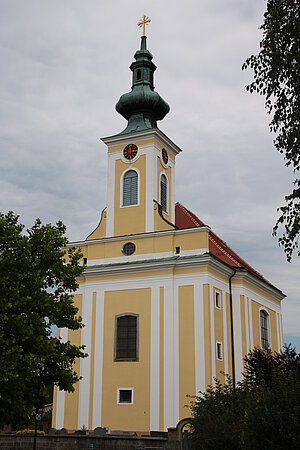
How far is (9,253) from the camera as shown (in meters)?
18.6

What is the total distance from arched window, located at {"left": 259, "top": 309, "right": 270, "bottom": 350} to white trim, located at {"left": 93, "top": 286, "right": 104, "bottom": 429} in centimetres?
986

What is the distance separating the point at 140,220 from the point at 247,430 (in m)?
18.0

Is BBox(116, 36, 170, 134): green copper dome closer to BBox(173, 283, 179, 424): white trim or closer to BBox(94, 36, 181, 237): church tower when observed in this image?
BBox(94, 36, 181, 237): church tower

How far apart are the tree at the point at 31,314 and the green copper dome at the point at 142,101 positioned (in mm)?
13976

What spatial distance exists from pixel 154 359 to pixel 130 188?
31.6 feet

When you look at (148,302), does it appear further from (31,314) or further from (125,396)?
(31,314)

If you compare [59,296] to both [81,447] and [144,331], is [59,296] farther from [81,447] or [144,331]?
[144,331]

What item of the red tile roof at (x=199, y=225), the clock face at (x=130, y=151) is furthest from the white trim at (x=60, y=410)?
the clock face at (x=130, y=151)

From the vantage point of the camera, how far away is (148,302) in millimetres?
28781

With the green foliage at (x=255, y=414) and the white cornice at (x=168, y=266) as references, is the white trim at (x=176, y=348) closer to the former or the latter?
the white cornice at (x=168, y=266)

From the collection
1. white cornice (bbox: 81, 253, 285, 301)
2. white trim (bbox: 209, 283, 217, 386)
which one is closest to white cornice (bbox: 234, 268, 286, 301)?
white cornice (bbox: 81, 253, 285, 301)

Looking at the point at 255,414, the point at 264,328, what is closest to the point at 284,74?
the point at 255,414

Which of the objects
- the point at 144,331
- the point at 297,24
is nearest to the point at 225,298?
the point at 144,331

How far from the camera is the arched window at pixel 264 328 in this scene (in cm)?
3356
